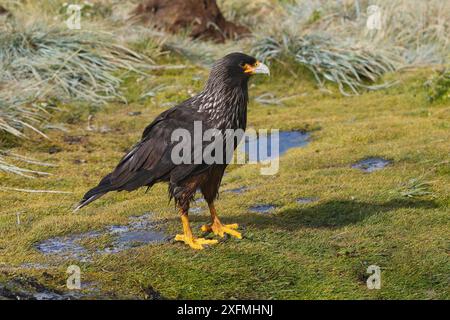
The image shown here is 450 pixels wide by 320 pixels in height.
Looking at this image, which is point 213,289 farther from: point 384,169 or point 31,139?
point 31,139

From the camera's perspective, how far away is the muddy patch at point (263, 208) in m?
7.28

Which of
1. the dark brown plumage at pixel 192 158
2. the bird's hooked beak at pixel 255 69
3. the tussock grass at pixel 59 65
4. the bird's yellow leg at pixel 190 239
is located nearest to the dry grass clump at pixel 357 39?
the tussock grass at pixel 59 65

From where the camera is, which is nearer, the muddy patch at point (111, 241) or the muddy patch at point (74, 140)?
the muddy patch at point (111, 241)

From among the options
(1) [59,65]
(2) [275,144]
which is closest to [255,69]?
(2) [275,144]

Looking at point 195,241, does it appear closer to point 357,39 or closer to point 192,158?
point 192,158

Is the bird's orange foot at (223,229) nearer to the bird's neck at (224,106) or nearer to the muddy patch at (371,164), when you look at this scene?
the bird's neck at (224,106)

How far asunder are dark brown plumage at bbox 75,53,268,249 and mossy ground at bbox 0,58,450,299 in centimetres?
43

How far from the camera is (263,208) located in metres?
7.38

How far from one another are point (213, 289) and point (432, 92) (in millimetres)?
7080

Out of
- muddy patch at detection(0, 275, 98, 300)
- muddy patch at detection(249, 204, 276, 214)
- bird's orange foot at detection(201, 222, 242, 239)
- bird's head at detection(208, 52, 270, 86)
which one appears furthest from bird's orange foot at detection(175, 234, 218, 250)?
bird's head at detection(208, 52, 270, 86)

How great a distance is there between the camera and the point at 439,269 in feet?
18.8

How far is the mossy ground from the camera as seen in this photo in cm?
555
